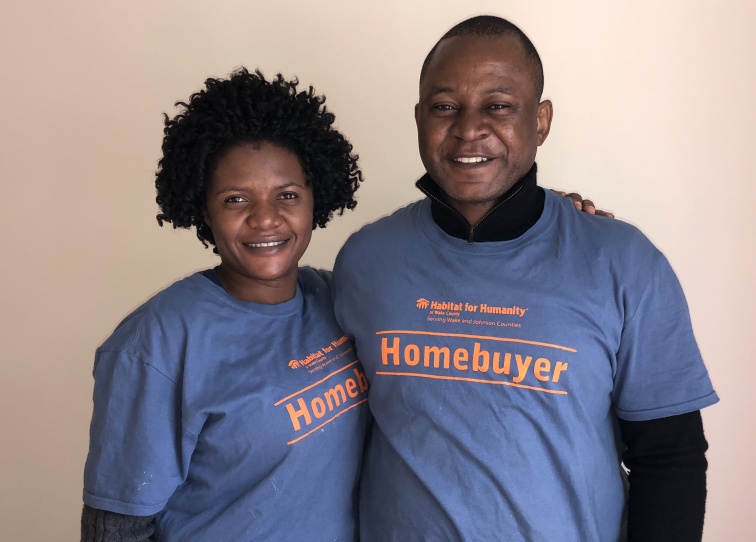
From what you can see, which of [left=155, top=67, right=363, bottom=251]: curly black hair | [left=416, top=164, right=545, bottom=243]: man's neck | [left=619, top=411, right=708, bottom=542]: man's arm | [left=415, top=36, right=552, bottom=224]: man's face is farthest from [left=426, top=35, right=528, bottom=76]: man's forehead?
[left=619, top=411, right=708, bottom=542]: man's arm

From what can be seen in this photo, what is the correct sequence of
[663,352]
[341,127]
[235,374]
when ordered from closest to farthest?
[663,352]
[235,374]
[341,127]

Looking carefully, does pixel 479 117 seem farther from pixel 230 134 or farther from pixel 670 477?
pixel 670 477

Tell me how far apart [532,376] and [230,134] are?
0.71 meters

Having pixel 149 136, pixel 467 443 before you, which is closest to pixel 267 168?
pixel 467 443

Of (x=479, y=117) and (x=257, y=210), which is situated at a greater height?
(x=479, y=117)

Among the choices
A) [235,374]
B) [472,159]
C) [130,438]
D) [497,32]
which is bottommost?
[130,438]

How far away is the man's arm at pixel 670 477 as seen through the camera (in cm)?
123

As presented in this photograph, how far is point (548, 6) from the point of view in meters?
1.77

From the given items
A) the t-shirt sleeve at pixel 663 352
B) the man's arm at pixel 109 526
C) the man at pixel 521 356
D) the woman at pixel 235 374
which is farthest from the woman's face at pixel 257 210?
the t-shirt sleeve at pixel 663 352

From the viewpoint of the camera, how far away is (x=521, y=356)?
1232 millimetres

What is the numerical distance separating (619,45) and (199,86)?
1.08m

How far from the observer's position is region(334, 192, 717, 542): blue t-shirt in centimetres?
122

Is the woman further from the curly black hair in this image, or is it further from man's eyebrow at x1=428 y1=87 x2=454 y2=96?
man's eyebrow at x1=428 y1=87 x2=454 y2=96

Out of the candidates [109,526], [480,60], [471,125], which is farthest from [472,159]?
[109,526]
